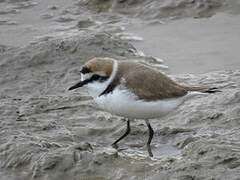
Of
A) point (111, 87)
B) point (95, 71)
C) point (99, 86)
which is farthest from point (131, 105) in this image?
point (95, 71)

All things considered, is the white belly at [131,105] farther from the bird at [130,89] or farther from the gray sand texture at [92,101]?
the gray sand texture at [92,101]

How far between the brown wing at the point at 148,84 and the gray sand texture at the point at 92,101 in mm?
572

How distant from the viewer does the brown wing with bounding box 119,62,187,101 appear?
17.2ft

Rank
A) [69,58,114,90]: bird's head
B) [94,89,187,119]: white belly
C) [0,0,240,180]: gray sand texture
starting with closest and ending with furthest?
[0,0,240,180]: gray sand texture → [94,89,187,119]: white belly → [69,58,114,90]: bird's head

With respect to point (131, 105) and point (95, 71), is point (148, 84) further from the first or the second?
point (95, 71)

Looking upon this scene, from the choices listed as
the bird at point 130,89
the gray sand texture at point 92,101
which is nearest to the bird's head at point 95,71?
the bird at point 130,89

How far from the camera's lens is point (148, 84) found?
533cm

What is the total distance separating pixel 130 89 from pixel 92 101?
172 centimetres

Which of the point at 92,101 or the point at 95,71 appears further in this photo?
the point at 92,101

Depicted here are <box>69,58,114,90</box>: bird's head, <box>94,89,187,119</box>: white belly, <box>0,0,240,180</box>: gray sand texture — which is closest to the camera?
<box>0,0,240,180</box>: gray sand texture

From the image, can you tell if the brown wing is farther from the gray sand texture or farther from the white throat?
the gray sand texture

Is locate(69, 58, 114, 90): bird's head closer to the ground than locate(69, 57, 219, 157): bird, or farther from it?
farther from it

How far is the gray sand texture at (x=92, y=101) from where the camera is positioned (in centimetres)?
A: 499

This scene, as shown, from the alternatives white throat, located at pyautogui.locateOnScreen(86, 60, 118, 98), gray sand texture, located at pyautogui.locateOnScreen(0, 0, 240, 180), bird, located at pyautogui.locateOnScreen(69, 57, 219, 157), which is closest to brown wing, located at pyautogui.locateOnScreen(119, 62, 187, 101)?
bird, located at pyautogui.locateOnScreen(69, 57, 219, 157)
